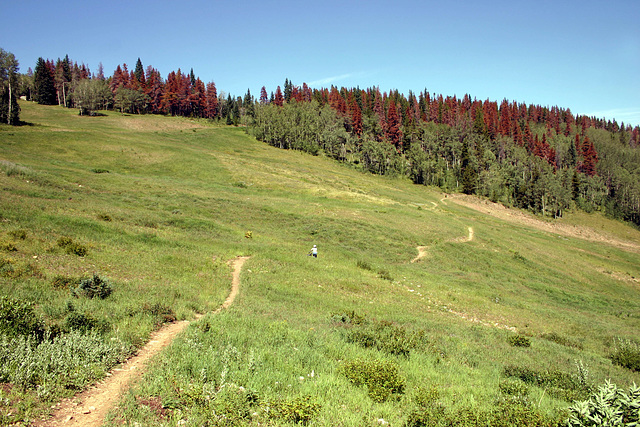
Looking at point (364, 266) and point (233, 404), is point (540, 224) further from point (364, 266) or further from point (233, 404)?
point (233, 404)

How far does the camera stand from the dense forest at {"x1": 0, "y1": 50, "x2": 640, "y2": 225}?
13438 cm

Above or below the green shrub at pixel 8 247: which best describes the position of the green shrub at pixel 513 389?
below

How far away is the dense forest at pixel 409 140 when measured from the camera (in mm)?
134375

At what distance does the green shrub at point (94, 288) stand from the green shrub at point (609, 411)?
46.7 feet

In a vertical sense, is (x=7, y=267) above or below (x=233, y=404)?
above

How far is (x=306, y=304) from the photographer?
1691 centimetres

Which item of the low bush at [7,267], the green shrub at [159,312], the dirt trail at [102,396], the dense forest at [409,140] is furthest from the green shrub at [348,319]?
the dense forest at [409,140]

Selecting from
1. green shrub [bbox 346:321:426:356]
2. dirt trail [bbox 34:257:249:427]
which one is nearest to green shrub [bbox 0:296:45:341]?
dirt trail [bbox 34:257:249:427]

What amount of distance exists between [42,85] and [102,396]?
179m

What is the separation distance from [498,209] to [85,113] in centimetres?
14460

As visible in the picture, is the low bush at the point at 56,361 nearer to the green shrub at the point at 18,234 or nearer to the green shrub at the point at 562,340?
the green shrub at the point at 18,234

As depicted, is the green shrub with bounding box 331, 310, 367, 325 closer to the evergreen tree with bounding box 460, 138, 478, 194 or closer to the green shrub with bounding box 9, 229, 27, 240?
the green shrub with bounding box 9, 229, 27, 240

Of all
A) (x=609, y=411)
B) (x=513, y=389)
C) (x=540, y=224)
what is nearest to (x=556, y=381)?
(x=513, y=389)

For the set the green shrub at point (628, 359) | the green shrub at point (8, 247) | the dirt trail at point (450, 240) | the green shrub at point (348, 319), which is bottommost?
Result: the dirt trail at point (450, 240)
